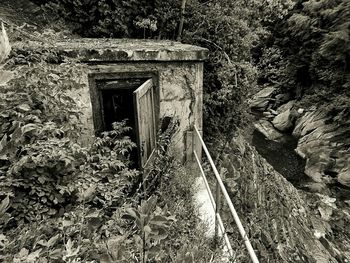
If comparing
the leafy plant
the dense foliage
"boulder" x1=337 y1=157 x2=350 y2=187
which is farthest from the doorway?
"boulder" x1=337 y1=157 x2=350 y2=187

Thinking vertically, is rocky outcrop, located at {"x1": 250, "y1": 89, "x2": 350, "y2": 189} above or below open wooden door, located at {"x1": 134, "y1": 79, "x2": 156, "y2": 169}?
below

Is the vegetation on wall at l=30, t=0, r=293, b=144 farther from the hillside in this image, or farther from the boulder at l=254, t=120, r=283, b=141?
the boulder at l=254, t=120, r=283, b=141

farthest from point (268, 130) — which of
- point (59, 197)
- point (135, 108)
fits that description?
point (59, 197)

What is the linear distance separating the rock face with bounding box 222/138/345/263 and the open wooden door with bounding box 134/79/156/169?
2074 mm

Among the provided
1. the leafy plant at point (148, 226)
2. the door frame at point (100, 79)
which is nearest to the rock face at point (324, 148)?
the door frame at point (100, 79)

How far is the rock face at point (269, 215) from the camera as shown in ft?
18.2

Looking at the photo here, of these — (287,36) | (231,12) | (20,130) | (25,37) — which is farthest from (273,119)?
(20,130)

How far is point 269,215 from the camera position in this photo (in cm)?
634

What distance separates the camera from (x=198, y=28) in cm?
637

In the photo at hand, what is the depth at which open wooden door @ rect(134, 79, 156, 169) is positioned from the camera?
3.66 m

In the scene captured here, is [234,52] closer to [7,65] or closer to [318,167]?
[7,65]

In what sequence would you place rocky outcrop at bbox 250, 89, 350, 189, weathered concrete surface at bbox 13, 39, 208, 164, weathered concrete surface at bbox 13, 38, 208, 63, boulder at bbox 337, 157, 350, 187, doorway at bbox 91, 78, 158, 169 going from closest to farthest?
doorway at bbox 91, 78, 158, 169, weathered concrete surface at bbox 13, 38, 208, 63, weathered concrete surface at bbox 13, 39, 208, 164, boulder at bbox 337, 157, 350, 187, rocky outcrop at bbox 250, 89, 350, 189

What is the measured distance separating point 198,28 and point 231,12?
96cm

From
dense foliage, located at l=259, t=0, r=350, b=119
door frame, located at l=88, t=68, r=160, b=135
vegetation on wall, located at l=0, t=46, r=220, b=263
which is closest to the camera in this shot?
vegetation on wall, located at l=0, t=46, r=220, b=263
